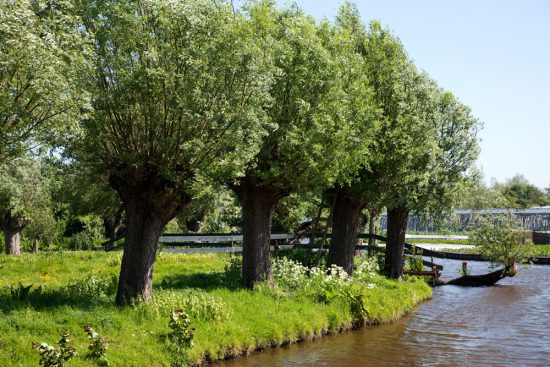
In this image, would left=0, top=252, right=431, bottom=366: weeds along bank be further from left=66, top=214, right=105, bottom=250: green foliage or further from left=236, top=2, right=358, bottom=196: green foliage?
left=66, top=214, right=105, bottom=250: green foliage

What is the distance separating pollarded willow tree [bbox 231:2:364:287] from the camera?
770 inches

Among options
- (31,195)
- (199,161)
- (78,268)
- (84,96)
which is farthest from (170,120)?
(31,195)

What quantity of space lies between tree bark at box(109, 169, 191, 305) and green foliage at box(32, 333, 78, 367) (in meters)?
3.75

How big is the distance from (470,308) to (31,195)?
25.5 metres

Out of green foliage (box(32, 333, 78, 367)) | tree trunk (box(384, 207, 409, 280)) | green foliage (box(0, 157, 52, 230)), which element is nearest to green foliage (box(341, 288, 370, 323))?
tree trunk (box(384, 207, 409, 280))

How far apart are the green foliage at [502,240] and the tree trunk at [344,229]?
14.5m

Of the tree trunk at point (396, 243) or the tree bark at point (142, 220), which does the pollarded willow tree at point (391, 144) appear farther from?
the tree bark at point (142, 220)

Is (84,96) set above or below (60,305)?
above

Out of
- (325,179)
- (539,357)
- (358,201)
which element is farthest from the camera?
(358,201)

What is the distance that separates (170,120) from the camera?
52.9 ft

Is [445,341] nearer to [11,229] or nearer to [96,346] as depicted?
[96,346]

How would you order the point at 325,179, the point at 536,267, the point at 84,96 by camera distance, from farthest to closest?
the point at 536,267, the point at 325,179, the point at 84,96

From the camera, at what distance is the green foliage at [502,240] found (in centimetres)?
3672

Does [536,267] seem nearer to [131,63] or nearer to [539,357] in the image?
[539,357]
